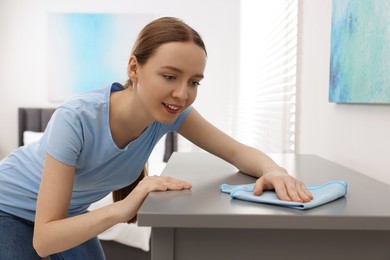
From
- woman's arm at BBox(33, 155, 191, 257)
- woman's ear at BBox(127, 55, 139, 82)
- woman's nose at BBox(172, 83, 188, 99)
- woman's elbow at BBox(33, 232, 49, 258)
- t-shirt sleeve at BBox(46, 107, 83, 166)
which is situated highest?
woman's ear at BBox(127, 55, 139, 82)

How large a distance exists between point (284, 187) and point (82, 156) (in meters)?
0.55

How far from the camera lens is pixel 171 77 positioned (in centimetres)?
104

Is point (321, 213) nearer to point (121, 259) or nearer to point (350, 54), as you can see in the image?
point (350, 54)

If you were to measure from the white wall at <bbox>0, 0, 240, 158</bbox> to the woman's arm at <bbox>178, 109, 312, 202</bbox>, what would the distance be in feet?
10.4

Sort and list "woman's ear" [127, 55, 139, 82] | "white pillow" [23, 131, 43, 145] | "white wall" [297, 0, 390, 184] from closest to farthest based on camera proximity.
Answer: "woman's ear" [127, 55, 139, 82] < "white wall" [297, 0, 390, 184] < "white pillow" [23, 131, 43, 145]

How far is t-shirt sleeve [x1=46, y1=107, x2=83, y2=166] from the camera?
3.27ft

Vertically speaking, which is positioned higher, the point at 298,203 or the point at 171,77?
the point at 171,77

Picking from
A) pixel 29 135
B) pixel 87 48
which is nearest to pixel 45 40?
pixel 87 48

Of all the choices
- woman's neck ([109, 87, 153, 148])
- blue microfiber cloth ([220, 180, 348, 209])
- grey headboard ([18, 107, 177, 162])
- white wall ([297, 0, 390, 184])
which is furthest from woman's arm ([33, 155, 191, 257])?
grey headboard ([18, 107, 177, 162])

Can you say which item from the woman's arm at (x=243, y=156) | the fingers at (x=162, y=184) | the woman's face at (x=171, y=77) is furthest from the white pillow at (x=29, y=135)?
the fingers at (x=162, y=184)

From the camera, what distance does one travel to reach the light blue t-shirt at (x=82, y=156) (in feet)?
3.42

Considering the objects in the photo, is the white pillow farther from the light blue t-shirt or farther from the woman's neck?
the woman's neck

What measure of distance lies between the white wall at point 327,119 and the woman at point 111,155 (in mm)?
359

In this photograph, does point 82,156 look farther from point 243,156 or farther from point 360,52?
point 360,52
